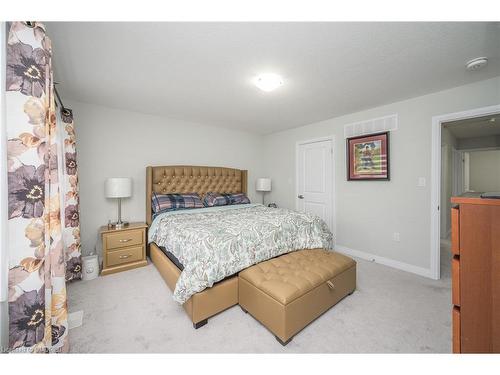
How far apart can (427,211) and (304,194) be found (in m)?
1.97

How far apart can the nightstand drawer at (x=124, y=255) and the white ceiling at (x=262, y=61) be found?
2.12 meters

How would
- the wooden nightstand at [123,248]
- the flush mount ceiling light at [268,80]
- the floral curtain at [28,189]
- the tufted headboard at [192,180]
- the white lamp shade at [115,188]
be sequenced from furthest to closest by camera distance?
the tufted headboard at [192,180], the white lamp shade at [115,188], the wooden nightstand at [123,248], the flush mount ceiling light at [268,80], the floral curtain at [28,189]

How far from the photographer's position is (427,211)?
8.79ft

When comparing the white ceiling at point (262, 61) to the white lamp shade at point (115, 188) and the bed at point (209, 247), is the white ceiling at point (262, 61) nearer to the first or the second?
the white lamp shade at point (115, 188)

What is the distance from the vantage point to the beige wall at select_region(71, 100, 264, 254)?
294 cm

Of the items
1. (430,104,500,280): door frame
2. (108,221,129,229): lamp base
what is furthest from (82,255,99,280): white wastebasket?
(430,104,500,280): door frame

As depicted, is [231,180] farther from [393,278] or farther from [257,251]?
[393,278]

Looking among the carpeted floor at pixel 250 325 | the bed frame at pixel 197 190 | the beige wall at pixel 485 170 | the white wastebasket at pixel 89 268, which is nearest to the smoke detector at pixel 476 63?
the carpeted floor at pixel 250 325

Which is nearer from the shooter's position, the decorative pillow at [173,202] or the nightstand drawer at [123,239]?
the nightstand drawer at [123,239]

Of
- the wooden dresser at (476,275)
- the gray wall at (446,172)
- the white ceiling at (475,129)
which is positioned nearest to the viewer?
the wooden dresser at (476,275)

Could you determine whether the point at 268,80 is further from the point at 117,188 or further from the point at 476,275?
the point at 117,188

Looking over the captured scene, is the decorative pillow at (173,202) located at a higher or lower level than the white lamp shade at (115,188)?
lower

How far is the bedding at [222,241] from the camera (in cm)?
173

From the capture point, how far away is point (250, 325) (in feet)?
5.68
